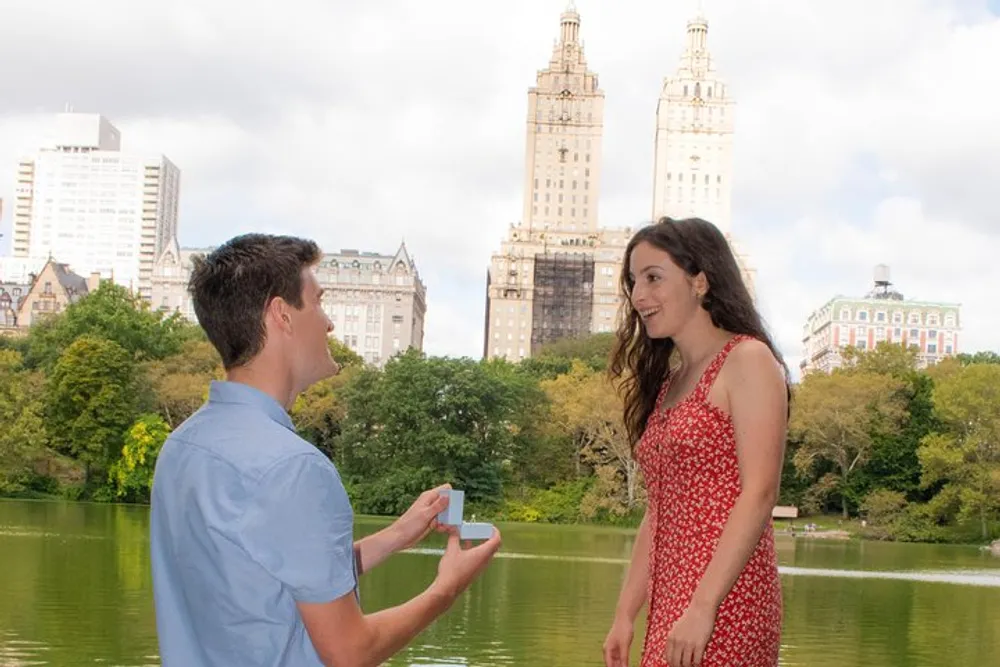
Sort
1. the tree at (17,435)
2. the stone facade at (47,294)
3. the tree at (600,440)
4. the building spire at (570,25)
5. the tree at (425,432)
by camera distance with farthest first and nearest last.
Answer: the building spire at (570,25) < the stone facade at (47,294) < the tree at (600,440) < the tree at (425,432) < the tree at (17,435)

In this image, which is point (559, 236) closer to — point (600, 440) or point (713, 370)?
point (600, 440)

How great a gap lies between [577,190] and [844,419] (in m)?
73.2

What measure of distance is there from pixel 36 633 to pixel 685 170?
10615cm

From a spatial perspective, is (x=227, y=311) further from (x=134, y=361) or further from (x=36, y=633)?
(x=134, y=361)

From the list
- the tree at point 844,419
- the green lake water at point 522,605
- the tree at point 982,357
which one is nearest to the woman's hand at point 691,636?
the green lake water at point 522,605

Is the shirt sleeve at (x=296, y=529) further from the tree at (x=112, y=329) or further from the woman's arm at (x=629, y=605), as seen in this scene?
the tree at (x=112, y=329)

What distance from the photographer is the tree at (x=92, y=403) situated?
137 ft

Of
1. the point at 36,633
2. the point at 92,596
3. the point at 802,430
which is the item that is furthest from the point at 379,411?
the point at 36,633

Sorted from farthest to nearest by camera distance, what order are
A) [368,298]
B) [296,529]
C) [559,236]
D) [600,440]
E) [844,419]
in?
[559,236]
[368,298]
[600,440]
[844,419]
[296,529]

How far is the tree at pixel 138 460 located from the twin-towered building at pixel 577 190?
70169 mm

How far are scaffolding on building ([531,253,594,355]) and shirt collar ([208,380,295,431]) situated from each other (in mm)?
106457

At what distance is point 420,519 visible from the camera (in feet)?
8.30

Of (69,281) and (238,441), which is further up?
(69,281)

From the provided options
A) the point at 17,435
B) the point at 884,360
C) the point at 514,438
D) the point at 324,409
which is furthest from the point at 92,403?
the point at 884,360
